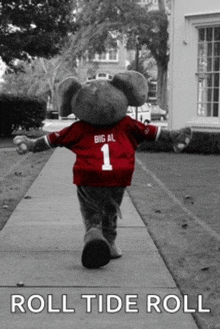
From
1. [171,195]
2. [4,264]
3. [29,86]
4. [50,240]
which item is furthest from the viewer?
[29,86]

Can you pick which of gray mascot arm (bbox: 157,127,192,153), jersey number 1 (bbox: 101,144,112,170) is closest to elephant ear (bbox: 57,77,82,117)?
jersey number 1 (bbox: 101,144,112,170)

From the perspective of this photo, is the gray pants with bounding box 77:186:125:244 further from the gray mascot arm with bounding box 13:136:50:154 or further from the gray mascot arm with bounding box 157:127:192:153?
the gray mascot arm with bounding box 157:127:192:153

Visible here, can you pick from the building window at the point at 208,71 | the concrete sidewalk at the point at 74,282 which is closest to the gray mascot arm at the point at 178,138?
the concrete sidewalk at the point at 74,282

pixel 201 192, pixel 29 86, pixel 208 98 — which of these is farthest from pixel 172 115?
pixel 29 86

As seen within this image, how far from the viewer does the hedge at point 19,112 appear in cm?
2742

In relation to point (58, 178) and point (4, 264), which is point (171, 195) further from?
point (4, 264)

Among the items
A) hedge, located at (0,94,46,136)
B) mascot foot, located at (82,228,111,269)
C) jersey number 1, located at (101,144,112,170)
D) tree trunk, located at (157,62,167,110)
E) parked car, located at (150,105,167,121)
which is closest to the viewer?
mascot foot, located at (82,228,111,269)

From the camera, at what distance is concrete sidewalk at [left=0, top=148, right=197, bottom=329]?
15.4 feet

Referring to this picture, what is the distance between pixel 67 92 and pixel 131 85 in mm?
519

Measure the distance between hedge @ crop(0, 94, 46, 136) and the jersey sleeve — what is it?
69.4 feet

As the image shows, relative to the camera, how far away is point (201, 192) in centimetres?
1120

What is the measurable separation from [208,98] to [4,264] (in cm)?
1407

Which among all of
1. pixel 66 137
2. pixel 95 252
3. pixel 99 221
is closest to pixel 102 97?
pixel 66 137

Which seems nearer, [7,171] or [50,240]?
[50,240]
